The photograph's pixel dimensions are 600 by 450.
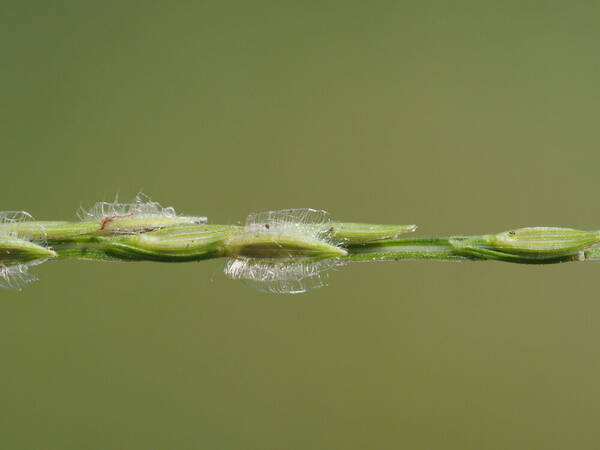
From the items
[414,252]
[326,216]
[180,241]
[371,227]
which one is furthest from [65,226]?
[414,252]

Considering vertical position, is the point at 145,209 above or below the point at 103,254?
above

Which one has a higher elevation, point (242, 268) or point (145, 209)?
point (145, 209)

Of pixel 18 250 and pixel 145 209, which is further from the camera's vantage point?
pixel 145 209

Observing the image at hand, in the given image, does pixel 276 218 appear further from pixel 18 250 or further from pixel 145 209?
pixel 18 250

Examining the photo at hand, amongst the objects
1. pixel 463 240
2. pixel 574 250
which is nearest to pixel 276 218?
pixel 463 240

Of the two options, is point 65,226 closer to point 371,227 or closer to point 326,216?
point 326,216

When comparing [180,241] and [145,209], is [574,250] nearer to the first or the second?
[180,241]

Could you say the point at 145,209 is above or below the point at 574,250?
above

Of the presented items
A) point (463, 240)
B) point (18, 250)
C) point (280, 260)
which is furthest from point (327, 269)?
point (18, 250)
